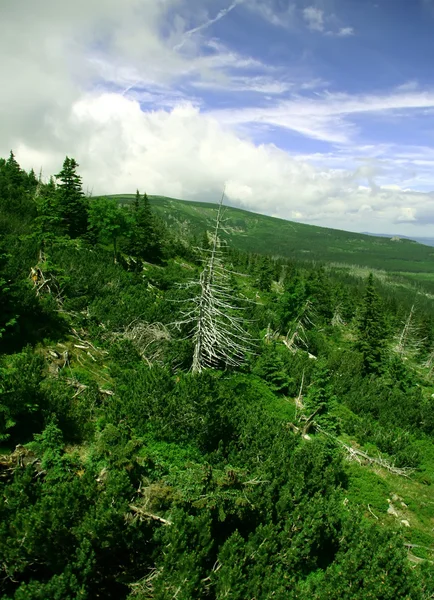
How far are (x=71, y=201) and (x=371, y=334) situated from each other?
103 ft

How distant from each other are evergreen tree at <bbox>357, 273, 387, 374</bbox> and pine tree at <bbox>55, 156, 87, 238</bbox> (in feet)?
93.9

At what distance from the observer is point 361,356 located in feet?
103

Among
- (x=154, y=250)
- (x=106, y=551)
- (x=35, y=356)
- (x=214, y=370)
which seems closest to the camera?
(x=106, y=551)

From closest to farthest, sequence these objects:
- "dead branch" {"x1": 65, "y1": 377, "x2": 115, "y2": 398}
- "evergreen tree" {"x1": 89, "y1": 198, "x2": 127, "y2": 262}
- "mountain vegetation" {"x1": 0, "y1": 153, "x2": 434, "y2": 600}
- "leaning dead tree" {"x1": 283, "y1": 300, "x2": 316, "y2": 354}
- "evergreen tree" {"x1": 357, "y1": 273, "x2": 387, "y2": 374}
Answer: "mountain vegetation" {"x1": 0, "y1": 153, "x2": 434, "y2": 600}
"dead branch" {"x1": 65, "y1": 377, "x2": 115, "y2": 398}
"evergreen tree" {"x1": 89, "y1": 198, "x2": 127, "y2": 262}
"leaning dead tree" {"x1": 283, "y1": 300, "x2": 316, "y2": 354}
"evergreen tree" {"x1": 357, "y1": 273, "x2": 387, "y2": 374}

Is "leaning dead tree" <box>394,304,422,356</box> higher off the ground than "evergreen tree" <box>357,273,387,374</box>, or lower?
lower

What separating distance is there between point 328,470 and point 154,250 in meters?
36.4

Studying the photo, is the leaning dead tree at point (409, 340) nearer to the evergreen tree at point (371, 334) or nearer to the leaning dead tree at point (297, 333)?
the evergreen tree at point (371, 334)

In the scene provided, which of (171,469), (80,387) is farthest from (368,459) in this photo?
(80,387)

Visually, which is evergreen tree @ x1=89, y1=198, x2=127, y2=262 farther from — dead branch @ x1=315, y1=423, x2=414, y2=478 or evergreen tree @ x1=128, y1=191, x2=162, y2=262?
dead branch @ x1=315, y1=423, x2=414, y2=478

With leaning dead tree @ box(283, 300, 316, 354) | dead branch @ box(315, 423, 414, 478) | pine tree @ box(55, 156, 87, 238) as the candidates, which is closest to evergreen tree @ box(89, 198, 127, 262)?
pine tree @ box(55, 156, 87, 238)

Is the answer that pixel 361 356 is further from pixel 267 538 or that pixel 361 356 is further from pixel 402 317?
pixel 402 317

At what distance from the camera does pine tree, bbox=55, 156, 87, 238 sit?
3272cm

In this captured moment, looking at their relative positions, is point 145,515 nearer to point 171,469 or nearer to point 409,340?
Answer: point 171,469

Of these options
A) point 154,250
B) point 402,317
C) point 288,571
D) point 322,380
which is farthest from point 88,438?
point 402,317
